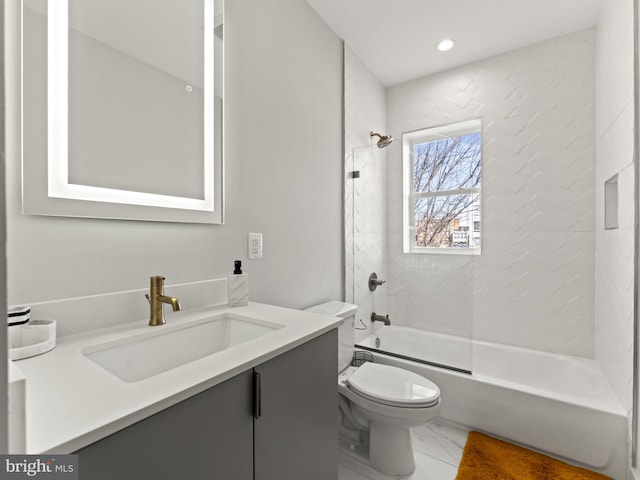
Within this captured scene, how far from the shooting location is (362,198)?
2.40 metres

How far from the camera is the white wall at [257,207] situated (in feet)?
2.74

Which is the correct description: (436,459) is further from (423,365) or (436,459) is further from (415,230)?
(415,230)

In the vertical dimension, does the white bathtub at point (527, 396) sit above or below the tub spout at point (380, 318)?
below

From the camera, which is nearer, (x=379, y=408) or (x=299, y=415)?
(x=299, y=415)

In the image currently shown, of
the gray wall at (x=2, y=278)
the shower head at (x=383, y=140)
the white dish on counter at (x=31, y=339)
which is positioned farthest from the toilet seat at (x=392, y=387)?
the shower head at (x=383, y=140)

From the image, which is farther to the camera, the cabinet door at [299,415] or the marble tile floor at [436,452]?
the marble tile floor at [436,452]

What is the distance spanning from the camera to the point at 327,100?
6.65ft

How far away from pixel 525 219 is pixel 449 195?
58cm

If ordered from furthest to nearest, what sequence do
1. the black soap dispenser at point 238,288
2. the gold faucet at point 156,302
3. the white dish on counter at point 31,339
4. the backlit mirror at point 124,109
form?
the black soap dispenser at point 238,288 → the gold faucet at point 156,302 → the backlit mirror at point 124,109 → the white dish on counter at point 31,339

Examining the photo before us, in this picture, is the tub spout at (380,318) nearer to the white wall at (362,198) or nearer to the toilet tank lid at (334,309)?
the white wall at (362,198)

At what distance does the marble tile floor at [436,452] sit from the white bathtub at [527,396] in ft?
0.28

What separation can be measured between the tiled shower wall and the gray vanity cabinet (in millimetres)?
1422

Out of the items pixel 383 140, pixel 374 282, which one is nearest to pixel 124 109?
pixel 383 140

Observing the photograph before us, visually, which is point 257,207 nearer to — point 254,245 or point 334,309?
point 254,245
